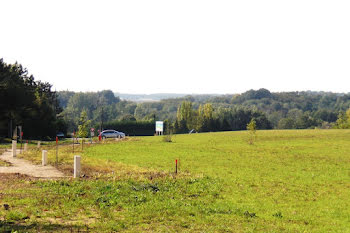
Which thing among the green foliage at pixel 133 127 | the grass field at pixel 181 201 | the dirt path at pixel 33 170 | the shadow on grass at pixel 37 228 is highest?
the shadow on grass at pixel 37 228

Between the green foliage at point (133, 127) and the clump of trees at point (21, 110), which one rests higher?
the clump of trees at point (21, 110)

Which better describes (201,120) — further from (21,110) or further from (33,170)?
(33,170)

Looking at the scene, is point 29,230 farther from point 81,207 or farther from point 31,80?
point 31,80

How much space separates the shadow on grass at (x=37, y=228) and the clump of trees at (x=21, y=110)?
47746 mm

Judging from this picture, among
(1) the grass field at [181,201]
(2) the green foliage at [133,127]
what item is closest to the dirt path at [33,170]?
(1) the grass field at [181,201]

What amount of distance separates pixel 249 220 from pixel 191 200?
369cm

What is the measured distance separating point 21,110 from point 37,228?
194 ft

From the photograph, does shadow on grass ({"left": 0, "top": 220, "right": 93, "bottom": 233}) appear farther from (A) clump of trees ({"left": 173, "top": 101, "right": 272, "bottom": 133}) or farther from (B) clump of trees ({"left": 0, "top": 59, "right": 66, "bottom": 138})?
(A) clump of trees ({"left": 173, "top": 101, "right": 272, "bottom": 133})

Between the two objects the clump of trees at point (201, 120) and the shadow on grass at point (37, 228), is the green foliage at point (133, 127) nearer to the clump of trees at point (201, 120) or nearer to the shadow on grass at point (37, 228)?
the clump of trees at point (201, 120)

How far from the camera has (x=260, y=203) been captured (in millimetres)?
18281

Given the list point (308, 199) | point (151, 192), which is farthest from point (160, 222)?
point (308, 199)

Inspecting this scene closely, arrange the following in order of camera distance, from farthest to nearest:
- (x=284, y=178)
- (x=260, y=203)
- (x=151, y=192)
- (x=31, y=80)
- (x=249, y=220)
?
(x=31, y=80) < (x=284, y=178) < (x=151, y=192) < (x=260, y=203) < (x=249, y=220)

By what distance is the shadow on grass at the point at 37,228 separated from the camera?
12.6 m

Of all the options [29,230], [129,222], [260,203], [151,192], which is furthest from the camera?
[151,192]
